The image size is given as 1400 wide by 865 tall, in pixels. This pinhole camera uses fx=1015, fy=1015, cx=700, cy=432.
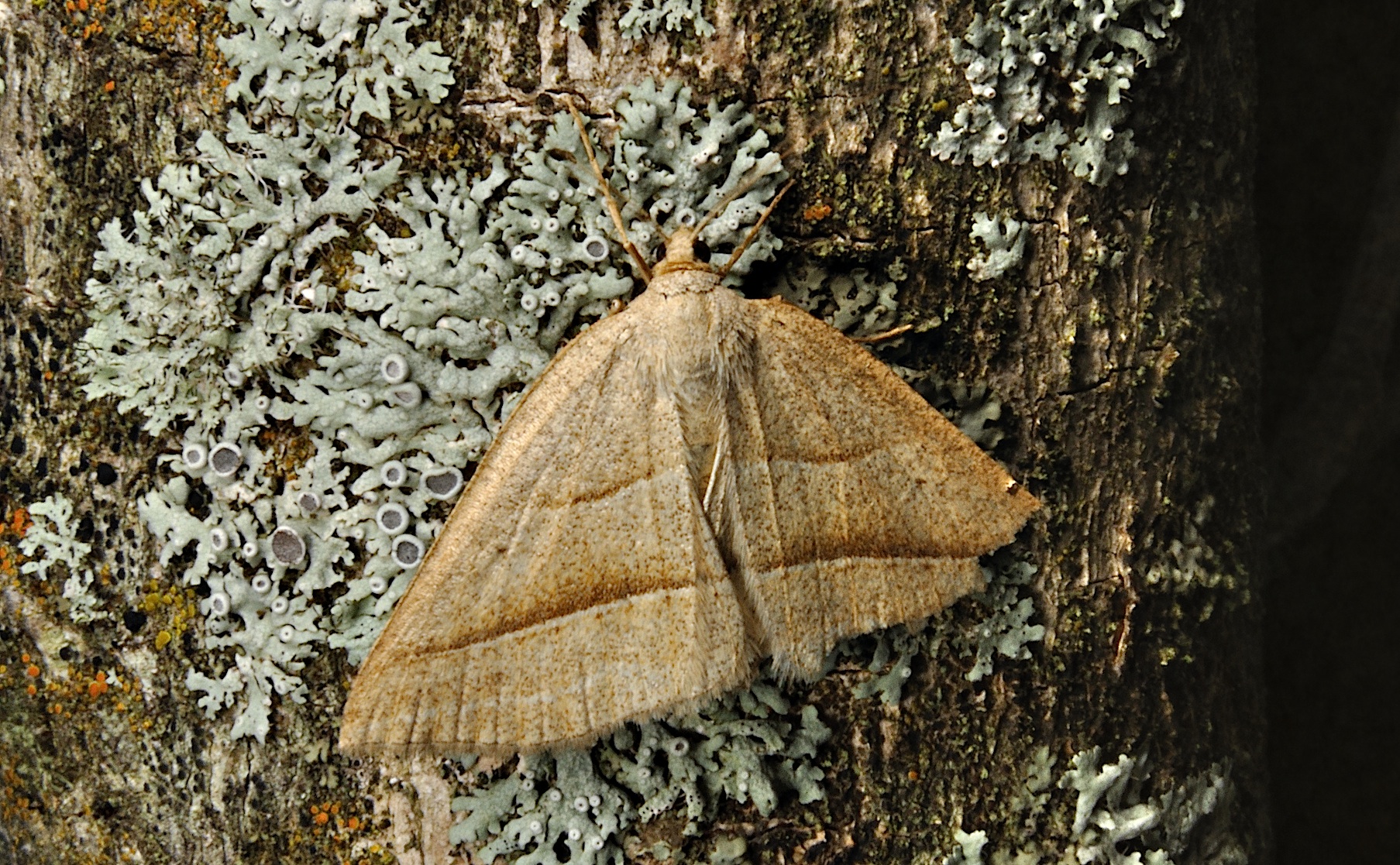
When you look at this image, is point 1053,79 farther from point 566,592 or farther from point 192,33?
point 192,33

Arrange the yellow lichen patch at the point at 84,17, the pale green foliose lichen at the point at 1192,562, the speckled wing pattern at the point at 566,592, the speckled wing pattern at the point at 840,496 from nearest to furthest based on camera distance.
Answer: the speckled wing pattern at the point at 566,592 < the speckled wing pattern at the point at 840,496 < the yellow lichen patch at the point at 84,17 < the pale green foliose lichen at the point at 1192,562

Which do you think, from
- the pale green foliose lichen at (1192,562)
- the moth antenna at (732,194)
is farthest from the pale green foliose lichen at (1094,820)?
the moth antenna at (732,194)

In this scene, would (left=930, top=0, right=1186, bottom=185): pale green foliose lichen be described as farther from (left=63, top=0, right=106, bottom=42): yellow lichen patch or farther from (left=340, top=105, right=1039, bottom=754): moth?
(left=63, top=0, right=106, bottom=42): yellow lichen patch

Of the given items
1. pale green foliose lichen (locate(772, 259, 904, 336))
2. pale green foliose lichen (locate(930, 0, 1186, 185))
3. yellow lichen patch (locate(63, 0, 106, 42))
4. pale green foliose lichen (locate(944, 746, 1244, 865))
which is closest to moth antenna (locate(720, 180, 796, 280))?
pale green foliose lichen (locate(772, 259, 904, 336))

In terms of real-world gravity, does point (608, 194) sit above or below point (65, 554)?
above

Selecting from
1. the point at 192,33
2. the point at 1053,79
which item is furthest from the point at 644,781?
the point at 192,33

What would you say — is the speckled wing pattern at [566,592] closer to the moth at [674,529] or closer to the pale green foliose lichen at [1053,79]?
the moth at [674,529]

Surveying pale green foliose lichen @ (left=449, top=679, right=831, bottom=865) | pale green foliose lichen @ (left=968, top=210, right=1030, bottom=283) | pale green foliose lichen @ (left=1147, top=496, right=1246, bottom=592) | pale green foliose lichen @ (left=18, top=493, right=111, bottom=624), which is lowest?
pale green foliose lichen @ (left=449, top=679, right=831, bottom=865)
